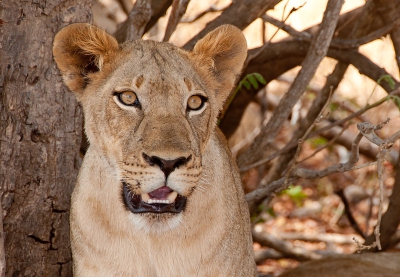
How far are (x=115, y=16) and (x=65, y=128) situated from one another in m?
2.98

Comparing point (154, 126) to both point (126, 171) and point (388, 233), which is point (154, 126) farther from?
point (388, 233)

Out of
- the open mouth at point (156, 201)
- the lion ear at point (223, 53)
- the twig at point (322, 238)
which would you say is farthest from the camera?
the twig at point (322, 238)

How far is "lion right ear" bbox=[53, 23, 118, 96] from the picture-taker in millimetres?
2234

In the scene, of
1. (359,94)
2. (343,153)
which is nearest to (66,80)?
(343,153)

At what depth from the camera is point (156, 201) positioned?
6.79ft

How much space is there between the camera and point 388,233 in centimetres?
395

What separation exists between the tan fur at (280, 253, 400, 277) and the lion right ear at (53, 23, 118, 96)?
1595 millimetres

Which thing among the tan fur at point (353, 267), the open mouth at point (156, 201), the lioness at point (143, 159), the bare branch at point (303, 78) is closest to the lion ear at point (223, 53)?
the lioness at point (143, 159)

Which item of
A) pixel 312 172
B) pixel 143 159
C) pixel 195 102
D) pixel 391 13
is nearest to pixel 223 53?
pixel 195 102

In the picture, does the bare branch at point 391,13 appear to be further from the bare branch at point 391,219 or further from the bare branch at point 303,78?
the bare branch at point 391,219

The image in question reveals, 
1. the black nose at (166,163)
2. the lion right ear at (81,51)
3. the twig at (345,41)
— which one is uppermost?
the twig at (345,41)

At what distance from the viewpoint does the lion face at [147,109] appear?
6.58 ft

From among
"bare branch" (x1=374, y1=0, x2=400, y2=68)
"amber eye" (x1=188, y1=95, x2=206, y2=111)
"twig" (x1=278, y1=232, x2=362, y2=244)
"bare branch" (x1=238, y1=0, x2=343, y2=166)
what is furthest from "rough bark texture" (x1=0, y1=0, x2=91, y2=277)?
"twig" (x1=278, y1=232, x2=362, y2=244)

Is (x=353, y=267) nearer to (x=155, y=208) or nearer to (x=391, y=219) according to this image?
(x=391, y=219)
